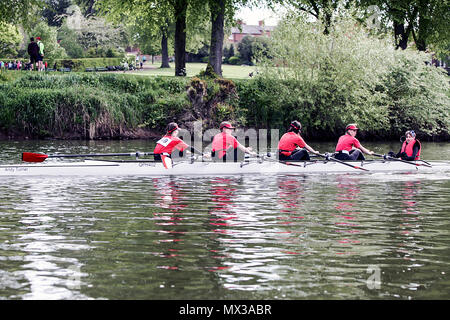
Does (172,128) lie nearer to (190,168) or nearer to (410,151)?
(190,168)

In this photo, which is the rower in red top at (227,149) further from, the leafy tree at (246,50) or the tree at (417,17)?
the leafy tree at (246,50)

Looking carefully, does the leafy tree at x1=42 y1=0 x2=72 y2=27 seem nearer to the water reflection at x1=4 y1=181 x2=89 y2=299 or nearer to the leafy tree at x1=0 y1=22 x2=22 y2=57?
the leafy tree at x1=0 y1=22 x2=22 y2=57

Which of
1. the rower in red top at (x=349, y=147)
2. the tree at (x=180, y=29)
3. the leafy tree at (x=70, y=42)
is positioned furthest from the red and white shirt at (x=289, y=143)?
the leafy tree at (x=70, y=42)

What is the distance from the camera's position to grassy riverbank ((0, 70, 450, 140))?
35.2 m

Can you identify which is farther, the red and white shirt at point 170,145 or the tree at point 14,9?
the tree at point 14,9

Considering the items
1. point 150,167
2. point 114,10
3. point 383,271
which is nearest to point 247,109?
point 114,10

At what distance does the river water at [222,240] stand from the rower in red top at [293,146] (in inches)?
101

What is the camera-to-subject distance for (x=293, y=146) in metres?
20.6

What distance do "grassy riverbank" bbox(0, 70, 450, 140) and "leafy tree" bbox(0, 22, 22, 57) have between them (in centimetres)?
1943

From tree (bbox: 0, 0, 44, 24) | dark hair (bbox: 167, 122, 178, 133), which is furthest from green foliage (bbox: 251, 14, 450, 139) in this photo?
dark hair (bbox: 167, 122, 178, 133)

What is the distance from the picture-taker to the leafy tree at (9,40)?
5624 centimetres

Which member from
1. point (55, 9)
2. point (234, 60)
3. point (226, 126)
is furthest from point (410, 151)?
point (55, 9)

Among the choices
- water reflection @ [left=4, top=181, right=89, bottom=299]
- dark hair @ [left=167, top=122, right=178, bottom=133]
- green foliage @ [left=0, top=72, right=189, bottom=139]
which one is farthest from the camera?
green foliage @ [left=0, top=72, right=189, bottom=139]
